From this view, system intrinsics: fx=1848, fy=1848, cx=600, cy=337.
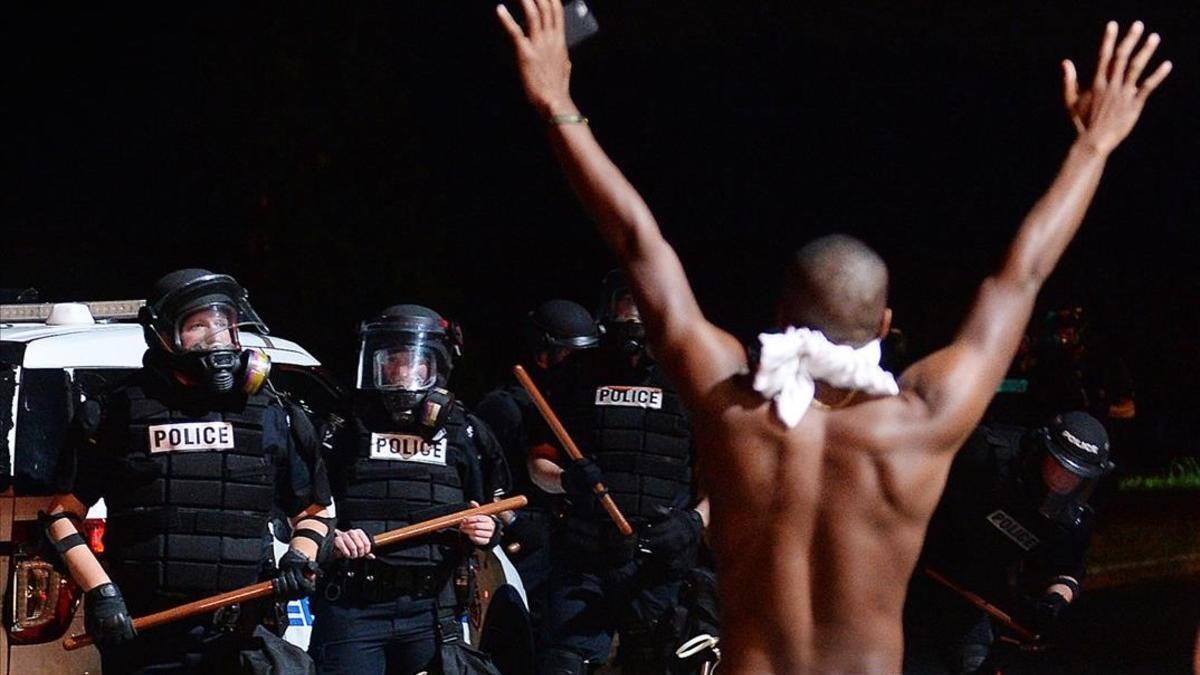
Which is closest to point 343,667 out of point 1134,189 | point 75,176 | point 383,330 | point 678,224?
point 383,330

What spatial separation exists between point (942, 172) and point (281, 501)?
14.4 metres

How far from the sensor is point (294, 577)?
5.76 metres

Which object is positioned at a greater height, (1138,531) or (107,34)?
(107,34)

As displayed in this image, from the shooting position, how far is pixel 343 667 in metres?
6.39

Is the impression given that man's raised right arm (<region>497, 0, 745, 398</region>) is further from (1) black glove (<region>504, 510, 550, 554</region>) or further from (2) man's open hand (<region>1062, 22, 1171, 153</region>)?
(1) black glove (<region>504, 510, 550, 554</region>)

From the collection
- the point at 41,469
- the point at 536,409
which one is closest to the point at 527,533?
the point at 536,409

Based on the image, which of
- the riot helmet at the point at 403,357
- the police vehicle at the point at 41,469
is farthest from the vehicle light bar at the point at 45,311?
the riot helmet at the point at 403,357

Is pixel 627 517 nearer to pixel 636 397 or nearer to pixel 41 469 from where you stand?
pixel 636 397

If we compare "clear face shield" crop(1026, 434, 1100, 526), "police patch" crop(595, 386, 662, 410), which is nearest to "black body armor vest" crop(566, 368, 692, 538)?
"police patch" crop(595, 386, 662, 410)

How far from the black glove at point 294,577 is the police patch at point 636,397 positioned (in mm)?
1998

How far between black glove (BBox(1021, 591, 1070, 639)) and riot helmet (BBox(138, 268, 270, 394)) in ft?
10.0

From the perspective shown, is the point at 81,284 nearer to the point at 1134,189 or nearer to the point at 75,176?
the point at 75,176

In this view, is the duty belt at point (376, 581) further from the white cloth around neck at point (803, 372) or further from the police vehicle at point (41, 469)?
the white cloth around neck at point (803, 372)

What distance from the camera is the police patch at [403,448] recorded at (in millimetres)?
6621
